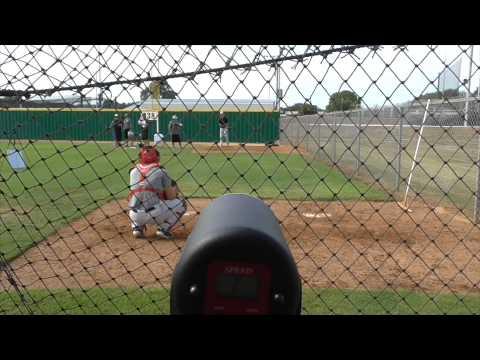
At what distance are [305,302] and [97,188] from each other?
712 centimetres

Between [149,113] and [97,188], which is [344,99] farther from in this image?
[149,113]

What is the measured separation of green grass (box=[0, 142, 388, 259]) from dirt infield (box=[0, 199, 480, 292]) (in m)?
0.44

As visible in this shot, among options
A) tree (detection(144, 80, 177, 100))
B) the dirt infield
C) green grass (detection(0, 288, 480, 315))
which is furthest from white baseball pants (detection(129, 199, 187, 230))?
tree (detection(144, 80, 177, 100))

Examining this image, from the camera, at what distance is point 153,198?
20.0 feet

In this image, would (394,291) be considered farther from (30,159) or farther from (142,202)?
(30,159)

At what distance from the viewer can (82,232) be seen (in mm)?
6082

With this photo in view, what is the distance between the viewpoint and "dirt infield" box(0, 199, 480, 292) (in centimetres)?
444

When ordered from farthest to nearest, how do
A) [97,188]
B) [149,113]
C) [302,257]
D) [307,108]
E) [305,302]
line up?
1. [149,113]
2. [97,188]
3. [307,108]
4. [302,257]
5. [305,302]

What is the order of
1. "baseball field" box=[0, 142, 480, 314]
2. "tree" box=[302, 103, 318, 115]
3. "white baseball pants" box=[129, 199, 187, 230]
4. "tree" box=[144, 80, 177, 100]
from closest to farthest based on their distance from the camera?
"tree" box=[144, 80, 177, 100]
"baseball field" box=[0, 142, 480, 314]
"tree" box=[302, 103, 318, 115]
"white baseball pants" box=[129, 199, 187, 230]

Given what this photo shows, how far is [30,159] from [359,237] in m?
13.2

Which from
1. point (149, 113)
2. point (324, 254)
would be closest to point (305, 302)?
point (324, 254)

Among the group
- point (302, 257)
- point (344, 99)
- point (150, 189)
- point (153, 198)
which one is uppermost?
point (344, 99)

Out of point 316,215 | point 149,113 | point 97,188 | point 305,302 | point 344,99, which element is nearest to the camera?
point 305,302

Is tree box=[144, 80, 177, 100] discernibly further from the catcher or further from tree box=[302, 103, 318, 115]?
the catcher
